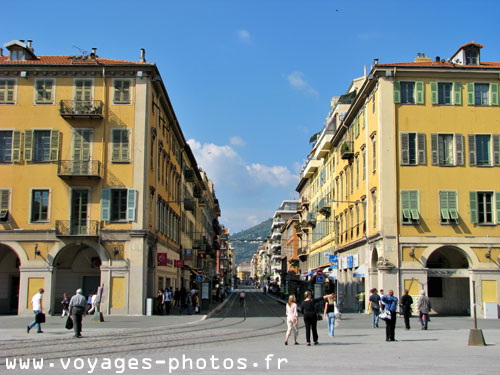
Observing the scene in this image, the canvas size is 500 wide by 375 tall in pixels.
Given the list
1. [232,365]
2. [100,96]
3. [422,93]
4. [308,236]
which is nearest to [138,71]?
[100,96]

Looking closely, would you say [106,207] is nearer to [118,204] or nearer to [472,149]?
[118,204]

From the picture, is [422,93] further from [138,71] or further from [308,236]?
[308,236]

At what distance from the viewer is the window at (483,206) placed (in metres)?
36.2

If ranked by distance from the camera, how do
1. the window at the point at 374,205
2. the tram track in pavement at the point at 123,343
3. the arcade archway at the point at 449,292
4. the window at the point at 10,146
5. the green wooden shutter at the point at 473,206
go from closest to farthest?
the tram track in pavement at the point at 123,343 → the green wooden shutter at the point at 473,206 → the window at the point at 10,146 → the window at the point at 374,205 → the arcade archway at the point at 449,292

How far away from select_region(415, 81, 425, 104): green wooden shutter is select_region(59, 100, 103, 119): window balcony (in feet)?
63.9

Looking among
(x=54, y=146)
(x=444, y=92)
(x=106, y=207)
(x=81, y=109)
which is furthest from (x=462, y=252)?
(x=54, y=146)

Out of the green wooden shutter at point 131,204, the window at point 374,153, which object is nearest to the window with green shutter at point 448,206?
the window at point 374,153

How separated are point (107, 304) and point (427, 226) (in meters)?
Result: 19.5

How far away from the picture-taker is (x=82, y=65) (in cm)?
3775

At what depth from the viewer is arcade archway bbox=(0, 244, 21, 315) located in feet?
128

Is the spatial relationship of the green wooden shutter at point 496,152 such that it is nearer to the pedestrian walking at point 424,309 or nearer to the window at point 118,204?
the pedestrian walking at point 424,309

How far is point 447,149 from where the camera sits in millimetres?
37125

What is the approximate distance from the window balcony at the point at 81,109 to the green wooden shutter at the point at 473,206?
23.0 meters

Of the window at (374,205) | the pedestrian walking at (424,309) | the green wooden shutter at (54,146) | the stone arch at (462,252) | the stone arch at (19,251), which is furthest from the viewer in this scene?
the window at (374,205)
